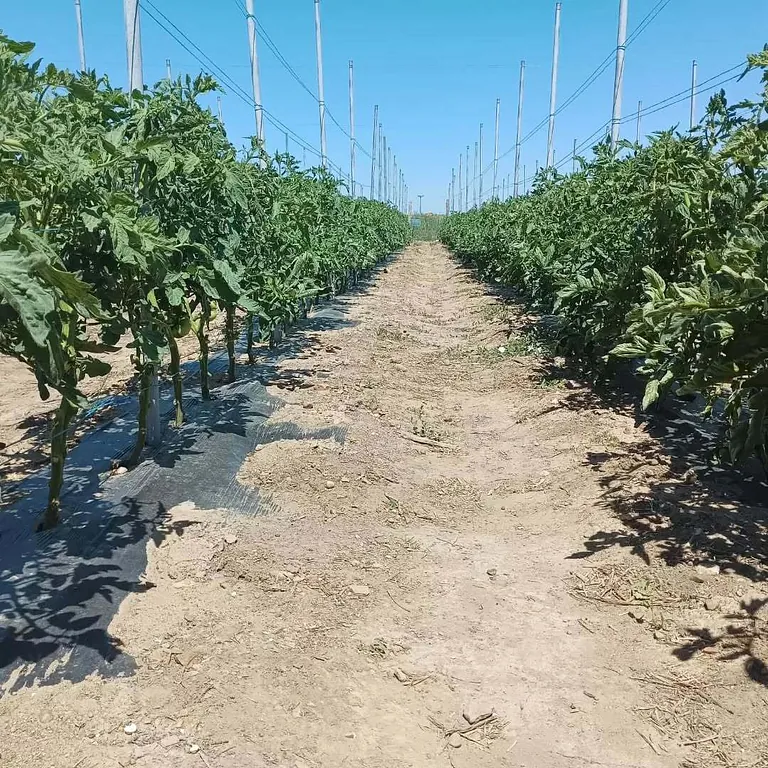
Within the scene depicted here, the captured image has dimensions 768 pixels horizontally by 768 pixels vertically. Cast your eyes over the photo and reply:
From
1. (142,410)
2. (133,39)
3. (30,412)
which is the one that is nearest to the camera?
(142,410)

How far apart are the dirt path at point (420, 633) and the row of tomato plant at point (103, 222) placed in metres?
1.10

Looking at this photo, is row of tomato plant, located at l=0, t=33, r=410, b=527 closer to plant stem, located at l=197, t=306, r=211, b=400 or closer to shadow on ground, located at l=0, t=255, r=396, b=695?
plant stem, located at l=197, t=306, r=211, b=400

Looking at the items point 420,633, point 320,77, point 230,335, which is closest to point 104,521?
point 420,633

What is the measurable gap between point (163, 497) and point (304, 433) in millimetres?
1605

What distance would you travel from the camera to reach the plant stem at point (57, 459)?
3184 mm

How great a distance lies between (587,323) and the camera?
6.42 m

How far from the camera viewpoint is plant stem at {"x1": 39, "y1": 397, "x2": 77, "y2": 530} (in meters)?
3.18

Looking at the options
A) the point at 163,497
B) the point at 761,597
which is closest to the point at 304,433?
the point at 163,497

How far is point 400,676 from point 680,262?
155 inches

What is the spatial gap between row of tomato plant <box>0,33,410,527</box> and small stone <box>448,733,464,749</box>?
190 centimetres

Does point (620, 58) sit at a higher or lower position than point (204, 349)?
higher

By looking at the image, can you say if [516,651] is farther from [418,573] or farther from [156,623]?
[156,623]

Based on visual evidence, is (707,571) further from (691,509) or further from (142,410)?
(142,410)

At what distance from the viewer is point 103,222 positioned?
3002mm
